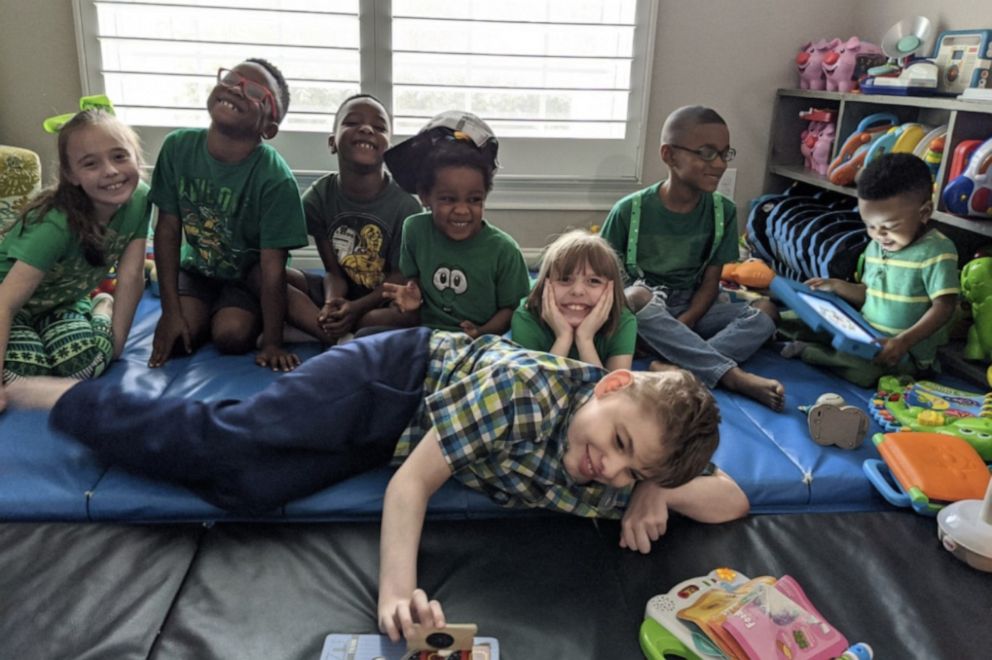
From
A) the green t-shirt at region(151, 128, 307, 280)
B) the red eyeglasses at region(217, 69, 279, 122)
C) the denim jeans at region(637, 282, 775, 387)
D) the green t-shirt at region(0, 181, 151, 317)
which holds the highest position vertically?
the red eyeglasses at region(217, 69, 279, 122)

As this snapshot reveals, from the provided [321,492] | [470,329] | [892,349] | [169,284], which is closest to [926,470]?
[892,349]

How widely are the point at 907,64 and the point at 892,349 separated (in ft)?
3.55

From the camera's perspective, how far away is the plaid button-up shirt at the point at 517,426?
1062 millimetres

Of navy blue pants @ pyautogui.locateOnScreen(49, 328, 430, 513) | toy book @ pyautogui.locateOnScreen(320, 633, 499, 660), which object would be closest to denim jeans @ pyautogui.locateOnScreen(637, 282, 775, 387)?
navy blue pants @ pyautogui.locateOnScreen(49, 328, 430, 513)

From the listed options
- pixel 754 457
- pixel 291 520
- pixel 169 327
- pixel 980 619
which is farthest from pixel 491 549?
pixel 169 327

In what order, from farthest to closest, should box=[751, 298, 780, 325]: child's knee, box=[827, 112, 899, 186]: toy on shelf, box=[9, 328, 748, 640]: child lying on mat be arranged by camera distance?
1. box=[827, 112, 899, 186]: toy on shelf
2. box=[751, 298, 780, 325]: child's knee
3. box=[9, 328, 748, 640]: child lying on mat

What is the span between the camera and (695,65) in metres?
2.69

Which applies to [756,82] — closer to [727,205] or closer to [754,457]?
[727,205]

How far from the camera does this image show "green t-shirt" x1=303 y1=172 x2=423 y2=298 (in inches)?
74.2

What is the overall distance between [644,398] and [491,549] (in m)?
0.34

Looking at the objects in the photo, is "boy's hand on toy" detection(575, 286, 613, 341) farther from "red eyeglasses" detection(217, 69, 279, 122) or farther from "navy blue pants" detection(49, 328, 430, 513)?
"red eyeglasses" detection(217, 69, 279, 122)

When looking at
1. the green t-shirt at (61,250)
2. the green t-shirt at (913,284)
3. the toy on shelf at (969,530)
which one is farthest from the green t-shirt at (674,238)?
the green t-shirt at (61,250)

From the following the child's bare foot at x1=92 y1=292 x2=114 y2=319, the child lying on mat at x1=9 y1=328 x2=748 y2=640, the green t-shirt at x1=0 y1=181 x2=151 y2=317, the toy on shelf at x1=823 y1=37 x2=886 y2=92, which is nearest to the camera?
the child lying on mat at x1=9 y1=328 x2=748 y2=640

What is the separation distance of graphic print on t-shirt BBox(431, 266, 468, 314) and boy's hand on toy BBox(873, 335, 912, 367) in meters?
0.94
